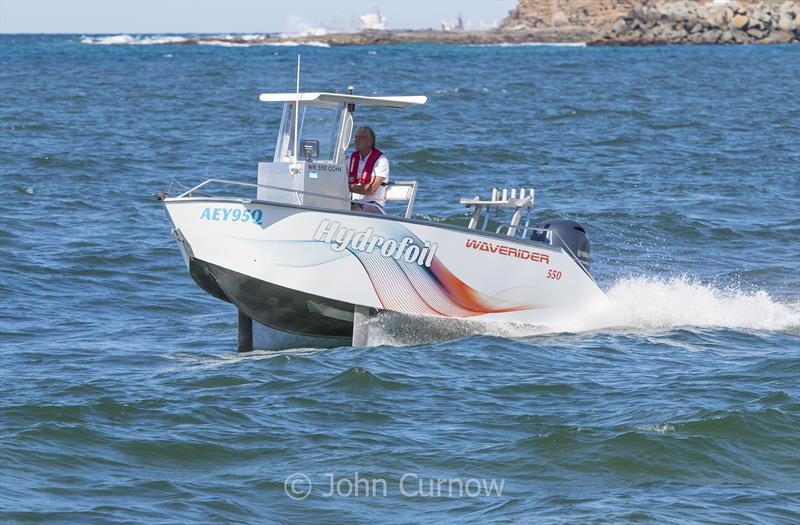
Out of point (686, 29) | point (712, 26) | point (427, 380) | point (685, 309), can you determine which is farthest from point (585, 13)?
point (427, 380)

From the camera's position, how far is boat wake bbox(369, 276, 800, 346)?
13.2 m

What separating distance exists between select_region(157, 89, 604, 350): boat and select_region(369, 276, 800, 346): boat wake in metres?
0.13

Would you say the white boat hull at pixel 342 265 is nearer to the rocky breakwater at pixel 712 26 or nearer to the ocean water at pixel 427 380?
the ocean water at pixel 427 380

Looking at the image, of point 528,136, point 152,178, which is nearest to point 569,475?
point 152,178

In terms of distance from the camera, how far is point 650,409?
35.5 feet

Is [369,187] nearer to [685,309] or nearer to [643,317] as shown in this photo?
[643,317]

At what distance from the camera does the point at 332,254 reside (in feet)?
40.8

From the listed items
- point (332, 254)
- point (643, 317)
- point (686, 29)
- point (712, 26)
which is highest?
point (712, 26)

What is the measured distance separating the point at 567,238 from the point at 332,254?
117 inches

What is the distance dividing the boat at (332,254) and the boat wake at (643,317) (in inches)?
5.1

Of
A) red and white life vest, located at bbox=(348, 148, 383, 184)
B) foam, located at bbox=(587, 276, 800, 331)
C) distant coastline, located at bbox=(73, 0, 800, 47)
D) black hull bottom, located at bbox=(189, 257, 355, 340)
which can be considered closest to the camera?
black hull bottom, located at bbox=(189, 257, 355, 340)

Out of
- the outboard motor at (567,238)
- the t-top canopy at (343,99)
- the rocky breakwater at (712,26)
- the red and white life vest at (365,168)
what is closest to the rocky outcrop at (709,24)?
the rocky breakwater at (712,26)

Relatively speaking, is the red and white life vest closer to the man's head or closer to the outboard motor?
the man's head

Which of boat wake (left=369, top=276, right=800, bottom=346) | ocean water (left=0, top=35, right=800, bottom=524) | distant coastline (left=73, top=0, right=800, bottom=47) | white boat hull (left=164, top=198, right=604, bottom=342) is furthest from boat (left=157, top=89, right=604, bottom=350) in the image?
distant coastline (left=73, top=0, right=800, bottom=47)
